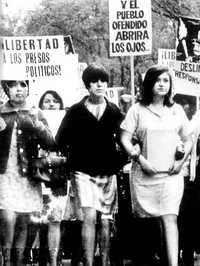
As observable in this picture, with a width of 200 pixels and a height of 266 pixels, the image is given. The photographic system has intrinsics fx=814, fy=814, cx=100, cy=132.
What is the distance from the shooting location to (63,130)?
26.7 ft

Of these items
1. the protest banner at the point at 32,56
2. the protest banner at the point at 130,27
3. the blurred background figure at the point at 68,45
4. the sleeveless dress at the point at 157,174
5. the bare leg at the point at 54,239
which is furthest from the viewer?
the blurred background figure at the point at 68,45

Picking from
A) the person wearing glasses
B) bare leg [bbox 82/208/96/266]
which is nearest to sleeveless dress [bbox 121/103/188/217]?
bare leg [bbox 82/208/96/266]

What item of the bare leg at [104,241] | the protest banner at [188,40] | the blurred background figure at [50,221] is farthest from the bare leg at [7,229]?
the protest banner at [188,40]

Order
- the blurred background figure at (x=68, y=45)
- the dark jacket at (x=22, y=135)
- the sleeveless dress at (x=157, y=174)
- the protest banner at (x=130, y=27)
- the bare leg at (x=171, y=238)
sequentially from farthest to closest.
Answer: the blurred background figure at (x=68, y=45), the protest banner at (x=130, y=27), the dark jacket at (x=22, y=135), the sleeveless dress at (x=157, y=174), the bare leg at (x=171, y=238)

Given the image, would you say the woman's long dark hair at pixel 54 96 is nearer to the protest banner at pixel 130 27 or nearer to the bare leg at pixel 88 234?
the protest banner at pixel 130 27

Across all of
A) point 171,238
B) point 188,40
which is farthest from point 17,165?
point 188,40

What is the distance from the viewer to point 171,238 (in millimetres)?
7770

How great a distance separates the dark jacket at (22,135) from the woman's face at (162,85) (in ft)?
4.01

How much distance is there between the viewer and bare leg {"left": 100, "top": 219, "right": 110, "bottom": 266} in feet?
26.1

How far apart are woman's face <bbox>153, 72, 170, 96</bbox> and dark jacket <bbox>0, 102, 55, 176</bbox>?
122cm

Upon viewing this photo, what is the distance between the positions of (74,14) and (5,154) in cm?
640

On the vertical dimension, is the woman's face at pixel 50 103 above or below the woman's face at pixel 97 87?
below

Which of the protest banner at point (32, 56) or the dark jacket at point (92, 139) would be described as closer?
the dark jacket at point (92, 139)

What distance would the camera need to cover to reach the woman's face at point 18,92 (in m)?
8.16
